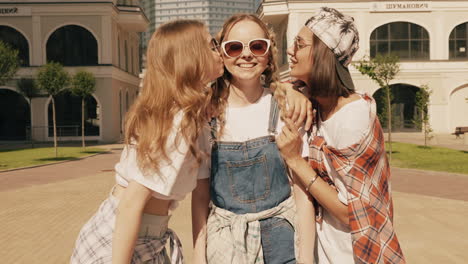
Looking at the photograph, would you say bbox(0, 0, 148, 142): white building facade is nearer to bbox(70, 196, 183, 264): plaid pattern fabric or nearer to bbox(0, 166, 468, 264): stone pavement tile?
bbox(0, 166, 468, 264): stone pavement tile

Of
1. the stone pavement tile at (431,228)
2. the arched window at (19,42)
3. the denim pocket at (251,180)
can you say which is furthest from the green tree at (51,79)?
the denim pocket at (251,180)

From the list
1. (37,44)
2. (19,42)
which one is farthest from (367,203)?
(19,42)

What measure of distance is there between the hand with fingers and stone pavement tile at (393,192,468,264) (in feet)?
12.9

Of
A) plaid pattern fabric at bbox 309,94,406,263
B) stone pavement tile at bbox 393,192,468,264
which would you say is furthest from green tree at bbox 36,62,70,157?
plaid pattern fabric at bbox 309,94,406,263

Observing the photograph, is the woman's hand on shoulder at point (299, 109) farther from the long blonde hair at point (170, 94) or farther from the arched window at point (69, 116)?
the arched window at point (69, 116)

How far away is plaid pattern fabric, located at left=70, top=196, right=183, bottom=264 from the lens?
2.12m

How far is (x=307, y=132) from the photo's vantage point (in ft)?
7.59

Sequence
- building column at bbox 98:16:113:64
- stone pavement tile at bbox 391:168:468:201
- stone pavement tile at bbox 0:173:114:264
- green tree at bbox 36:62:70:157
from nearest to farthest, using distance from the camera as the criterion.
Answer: stone pavement tile at bbox 0:173:114:264 < stone pavement tile at bbox 391:168:468:201 < green tree at bbox 36:62:70:157 < building column at bbox 98:16:113:64

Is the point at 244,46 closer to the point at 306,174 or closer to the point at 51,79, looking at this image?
the point at 306,174

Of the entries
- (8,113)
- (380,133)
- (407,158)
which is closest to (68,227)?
(380,133)

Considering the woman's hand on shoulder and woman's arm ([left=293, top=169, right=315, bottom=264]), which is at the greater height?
the woman's hand on shoulder

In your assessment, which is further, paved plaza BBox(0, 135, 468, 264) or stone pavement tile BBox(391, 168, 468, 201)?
stone pavement tile BBox(391, 168, 468, 201)

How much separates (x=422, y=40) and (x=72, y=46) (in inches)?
971

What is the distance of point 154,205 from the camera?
6.97ft
